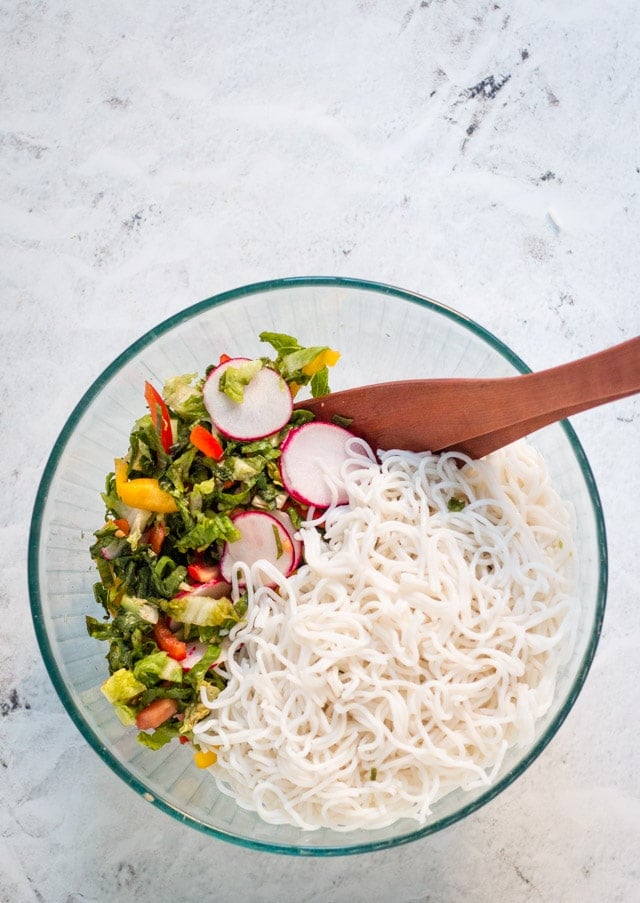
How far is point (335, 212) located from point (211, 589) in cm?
140

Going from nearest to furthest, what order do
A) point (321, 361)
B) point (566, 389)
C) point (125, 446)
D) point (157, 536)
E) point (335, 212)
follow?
point (566, 389)
point (157, 536)
point (321, 361)
point (125, 446)
point (335, 212)

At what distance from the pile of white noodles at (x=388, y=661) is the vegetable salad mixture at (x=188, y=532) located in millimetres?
87

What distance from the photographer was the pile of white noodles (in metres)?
2.38

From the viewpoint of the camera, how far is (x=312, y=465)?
253 cm

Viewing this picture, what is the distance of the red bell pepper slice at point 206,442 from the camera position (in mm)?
2490

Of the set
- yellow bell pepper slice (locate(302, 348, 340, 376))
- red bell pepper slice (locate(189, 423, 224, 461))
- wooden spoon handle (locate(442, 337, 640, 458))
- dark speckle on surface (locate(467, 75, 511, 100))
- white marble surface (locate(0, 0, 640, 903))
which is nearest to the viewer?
wooden spoon handle (locate(442, 337, 640, 458))

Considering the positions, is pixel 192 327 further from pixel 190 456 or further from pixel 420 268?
pixel 420 268

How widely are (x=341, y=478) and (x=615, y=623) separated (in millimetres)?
1122

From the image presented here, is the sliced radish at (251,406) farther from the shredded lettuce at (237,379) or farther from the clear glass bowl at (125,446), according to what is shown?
the clear glass bowl at (125,446)

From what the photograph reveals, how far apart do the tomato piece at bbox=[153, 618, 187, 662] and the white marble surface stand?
69 cm

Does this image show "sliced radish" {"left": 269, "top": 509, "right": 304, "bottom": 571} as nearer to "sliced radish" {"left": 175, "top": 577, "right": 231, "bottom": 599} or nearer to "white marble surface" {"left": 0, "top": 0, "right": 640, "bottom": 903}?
"sliced radish" {"left": 175, "top": 577, "right": 231, "bottom": 599}

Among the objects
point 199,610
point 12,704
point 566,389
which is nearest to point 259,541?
point 199,610

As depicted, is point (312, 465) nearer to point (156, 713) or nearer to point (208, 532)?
point (208, 532)

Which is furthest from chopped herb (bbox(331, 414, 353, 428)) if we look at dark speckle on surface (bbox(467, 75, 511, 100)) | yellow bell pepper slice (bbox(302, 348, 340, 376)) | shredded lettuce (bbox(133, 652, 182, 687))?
dark speckle on surface (bbox(467, 75, 511, 100))
